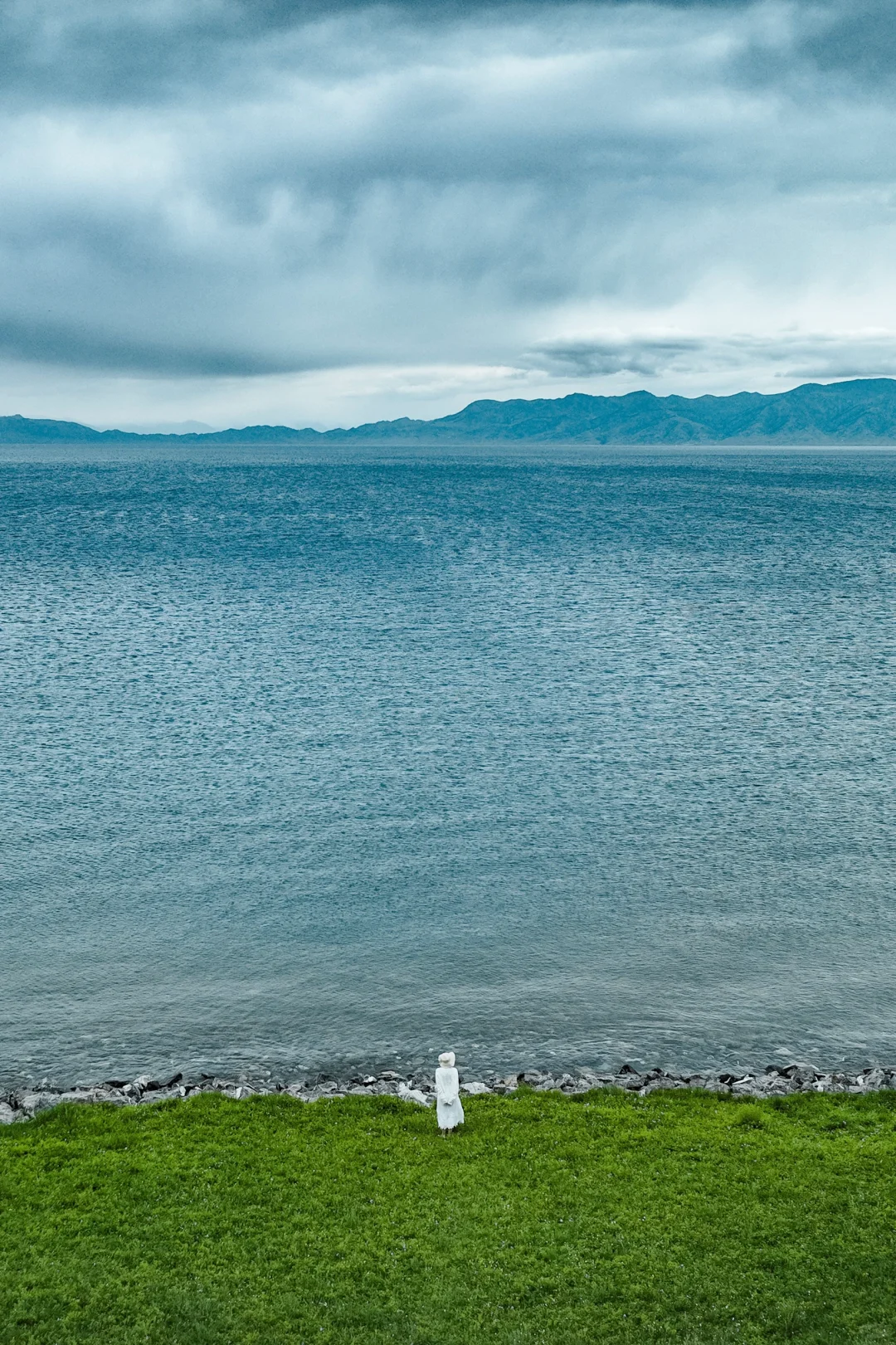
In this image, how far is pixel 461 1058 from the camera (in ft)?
81.3

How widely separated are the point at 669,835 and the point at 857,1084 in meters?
16.4

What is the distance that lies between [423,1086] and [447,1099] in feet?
12.9

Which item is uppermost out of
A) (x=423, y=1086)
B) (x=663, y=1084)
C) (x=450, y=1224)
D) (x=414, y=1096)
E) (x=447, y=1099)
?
(x=447, y=1099)

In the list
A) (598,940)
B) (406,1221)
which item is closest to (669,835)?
(598,940)

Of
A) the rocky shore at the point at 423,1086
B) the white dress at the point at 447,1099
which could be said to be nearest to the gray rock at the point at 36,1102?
the rocky shore at the point at 423,1086

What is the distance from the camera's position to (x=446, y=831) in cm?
3900

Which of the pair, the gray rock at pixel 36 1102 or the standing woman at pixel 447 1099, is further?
the gray rock at pixel 36 1102

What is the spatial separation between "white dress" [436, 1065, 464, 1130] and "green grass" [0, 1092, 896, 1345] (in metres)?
0.41

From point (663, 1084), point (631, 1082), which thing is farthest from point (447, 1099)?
point (663, 1084)

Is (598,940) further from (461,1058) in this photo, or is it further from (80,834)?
(80,834)

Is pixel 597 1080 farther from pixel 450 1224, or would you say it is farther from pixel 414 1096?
pixel 450 1224

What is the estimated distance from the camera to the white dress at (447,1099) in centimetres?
1911

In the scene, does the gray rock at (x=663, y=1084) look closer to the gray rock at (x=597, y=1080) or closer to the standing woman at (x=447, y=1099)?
the gray rock at (x=597, y=1080)

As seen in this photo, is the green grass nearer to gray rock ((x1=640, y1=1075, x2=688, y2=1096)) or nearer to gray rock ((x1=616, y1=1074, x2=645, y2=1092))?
gray rock ((x1=640, y1=1075, x2=688, y2=1096))
